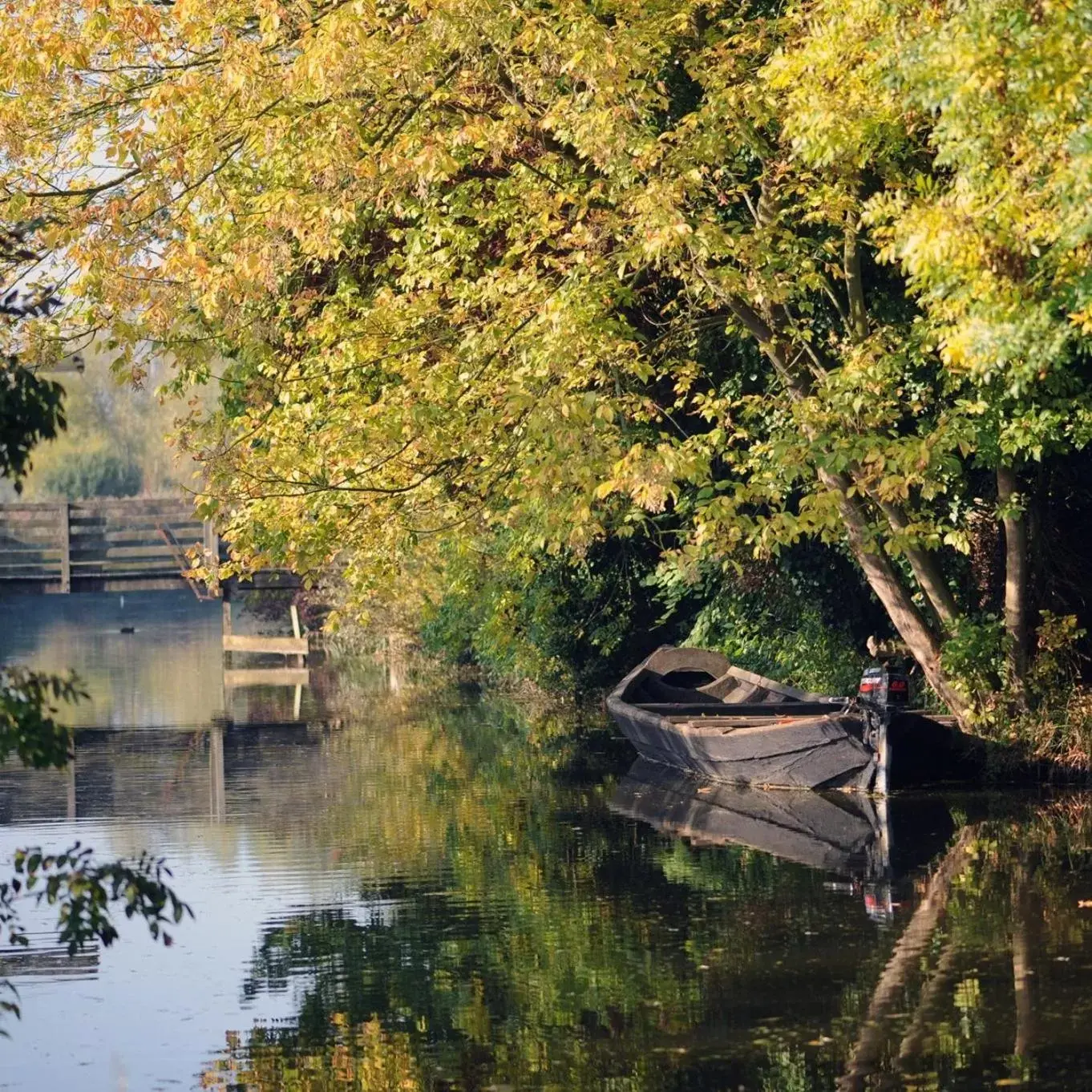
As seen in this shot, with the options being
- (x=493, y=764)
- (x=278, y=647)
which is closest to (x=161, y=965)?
(x=493, y=764)

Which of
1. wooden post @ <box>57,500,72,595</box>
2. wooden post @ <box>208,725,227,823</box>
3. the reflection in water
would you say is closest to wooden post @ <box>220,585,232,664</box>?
the reflection in water

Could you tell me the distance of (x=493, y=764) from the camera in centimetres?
2114

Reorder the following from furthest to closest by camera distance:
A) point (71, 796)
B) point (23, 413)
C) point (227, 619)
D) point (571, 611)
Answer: point (227, 619) → point (571, 611) → point (71, 796) → point (23, 413)

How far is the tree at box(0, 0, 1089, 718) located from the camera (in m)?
15.6

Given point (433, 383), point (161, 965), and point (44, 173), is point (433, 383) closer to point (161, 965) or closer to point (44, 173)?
point (44, 173)

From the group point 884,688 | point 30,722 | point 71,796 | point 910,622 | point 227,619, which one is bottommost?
point 71,796

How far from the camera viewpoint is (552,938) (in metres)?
11.7

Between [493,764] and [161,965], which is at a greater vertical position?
[493,764]

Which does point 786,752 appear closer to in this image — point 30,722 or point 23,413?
Result: point 23,413

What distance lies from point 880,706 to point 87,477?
269 ft

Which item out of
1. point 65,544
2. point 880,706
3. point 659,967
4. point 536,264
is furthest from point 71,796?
point 65,544

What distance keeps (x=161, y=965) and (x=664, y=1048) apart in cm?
366

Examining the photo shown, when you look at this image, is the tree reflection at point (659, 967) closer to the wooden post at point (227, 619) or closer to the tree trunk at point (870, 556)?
the tree trunk at point (870, 556)

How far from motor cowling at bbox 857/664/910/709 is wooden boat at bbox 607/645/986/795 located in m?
0.05
